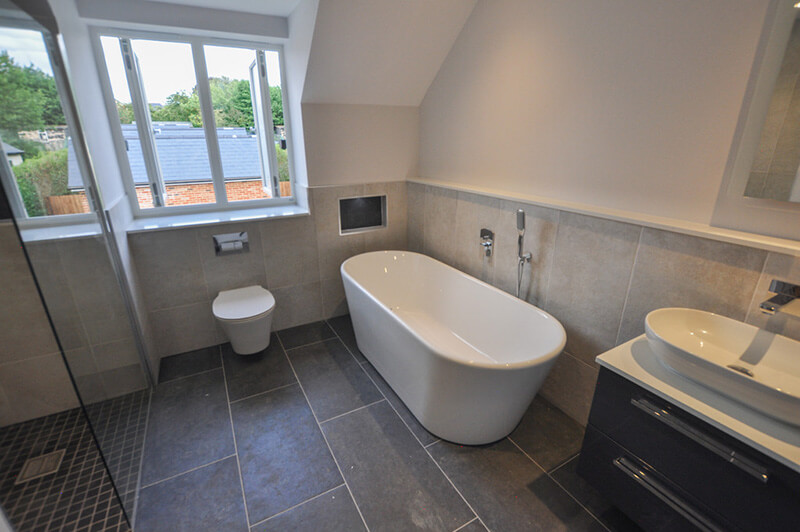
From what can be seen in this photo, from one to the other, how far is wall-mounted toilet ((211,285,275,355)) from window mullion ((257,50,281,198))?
1020mm

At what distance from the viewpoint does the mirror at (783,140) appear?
1.25 metres

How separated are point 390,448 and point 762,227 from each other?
191 centimetres

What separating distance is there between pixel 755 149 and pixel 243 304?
287 cm

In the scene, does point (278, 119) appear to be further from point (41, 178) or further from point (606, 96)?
point (606, 96)

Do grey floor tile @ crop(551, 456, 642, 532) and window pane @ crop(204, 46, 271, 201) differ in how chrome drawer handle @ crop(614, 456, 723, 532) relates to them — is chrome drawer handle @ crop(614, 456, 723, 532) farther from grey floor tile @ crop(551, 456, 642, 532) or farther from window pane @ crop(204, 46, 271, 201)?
window pane @ crop(204, 46, 271, 201)

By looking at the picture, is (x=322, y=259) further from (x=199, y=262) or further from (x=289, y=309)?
(x=199, y=262)

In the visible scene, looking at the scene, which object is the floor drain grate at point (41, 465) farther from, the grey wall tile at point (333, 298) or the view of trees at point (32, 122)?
the grey wall tile at point (333, 298)

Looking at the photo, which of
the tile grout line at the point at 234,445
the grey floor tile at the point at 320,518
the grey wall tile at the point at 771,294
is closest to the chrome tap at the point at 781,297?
the grey wall tile at the point at 771,294

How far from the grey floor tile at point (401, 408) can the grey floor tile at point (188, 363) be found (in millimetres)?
1164

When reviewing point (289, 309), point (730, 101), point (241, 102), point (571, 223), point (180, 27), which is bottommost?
point (289, 309)

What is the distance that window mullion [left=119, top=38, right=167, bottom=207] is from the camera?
101 inches

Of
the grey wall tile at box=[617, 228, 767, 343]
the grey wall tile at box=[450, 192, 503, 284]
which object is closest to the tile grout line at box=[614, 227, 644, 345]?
the grey wall tile at box=[617, 228, 767, 343]

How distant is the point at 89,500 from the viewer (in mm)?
1665

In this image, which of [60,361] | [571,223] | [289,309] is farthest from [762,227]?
[60,361]
